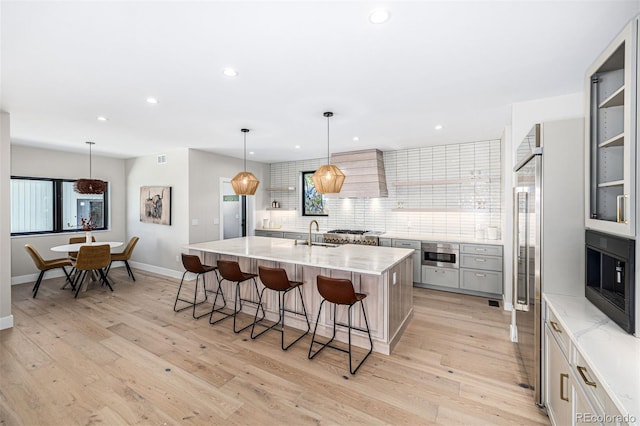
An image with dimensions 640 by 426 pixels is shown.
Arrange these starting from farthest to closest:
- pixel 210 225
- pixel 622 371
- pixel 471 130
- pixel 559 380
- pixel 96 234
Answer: pixel 96 234, pixel 210 225, pixel 471 130, pixel 559 380, pixel 622 371

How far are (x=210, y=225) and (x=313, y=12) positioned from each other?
5308mm

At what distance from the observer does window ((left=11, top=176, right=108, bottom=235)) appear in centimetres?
566

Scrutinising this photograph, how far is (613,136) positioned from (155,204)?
276 inches

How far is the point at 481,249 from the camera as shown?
4.71 metres

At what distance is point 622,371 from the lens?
1161 mm

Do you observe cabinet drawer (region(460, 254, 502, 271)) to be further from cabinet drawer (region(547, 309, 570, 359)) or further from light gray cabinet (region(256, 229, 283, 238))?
light gray cabinet (region(256, 229, 283, 238))

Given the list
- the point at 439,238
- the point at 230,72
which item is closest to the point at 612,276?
the point at 230,72

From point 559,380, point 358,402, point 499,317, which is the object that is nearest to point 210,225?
point 358,402

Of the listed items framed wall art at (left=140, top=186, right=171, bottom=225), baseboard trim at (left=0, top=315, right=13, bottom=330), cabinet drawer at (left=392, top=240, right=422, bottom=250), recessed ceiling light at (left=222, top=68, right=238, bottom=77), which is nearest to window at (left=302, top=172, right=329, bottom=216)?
cabinet drawer at (left=392, top=240, right=422, bottom=250)

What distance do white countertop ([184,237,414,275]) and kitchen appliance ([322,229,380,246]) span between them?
1.61 metres

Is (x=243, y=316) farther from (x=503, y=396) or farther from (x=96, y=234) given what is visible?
(x=96, y=234)

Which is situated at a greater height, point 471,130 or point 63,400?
point 471,130

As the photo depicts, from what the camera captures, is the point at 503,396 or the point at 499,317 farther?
the point at 499,317

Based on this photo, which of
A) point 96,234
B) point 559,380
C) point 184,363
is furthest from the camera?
point 96,234
